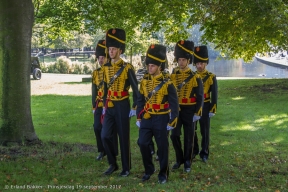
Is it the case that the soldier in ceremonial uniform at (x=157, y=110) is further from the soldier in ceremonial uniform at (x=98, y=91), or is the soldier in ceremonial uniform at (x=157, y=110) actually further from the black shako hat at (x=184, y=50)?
the soldier in ceremonial uniform at (x=98, y=91)

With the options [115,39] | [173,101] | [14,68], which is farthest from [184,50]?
[14,68]

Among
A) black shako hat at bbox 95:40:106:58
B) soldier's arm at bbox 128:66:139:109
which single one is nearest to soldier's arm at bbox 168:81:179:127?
soldier's arm at bbox 128:66:139:109

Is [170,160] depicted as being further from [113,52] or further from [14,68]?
[14,68]

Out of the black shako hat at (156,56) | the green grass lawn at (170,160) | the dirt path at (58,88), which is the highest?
the black shako hat at (156,56)

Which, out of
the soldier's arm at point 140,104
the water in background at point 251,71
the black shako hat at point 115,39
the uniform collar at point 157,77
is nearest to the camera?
the uniform collar at point 157,77

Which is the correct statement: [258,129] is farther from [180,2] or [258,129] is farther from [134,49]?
[134,49]

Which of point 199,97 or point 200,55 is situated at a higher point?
point 200,55

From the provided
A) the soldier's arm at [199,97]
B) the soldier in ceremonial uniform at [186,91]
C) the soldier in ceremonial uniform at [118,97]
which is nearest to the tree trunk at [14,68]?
the soldier in ceremonial uniform at [118,97]

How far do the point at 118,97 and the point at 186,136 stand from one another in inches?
64.2

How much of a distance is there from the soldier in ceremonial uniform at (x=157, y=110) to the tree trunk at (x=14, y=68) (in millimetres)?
3827

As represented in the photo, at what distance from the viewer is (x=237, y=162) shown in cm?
1001

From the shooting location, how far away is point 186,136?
9250 millimetres

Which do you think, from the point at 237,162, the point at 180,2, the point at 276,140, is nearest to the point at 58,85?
the point at 180,2

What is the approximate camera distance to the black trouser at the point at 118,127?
835cm
